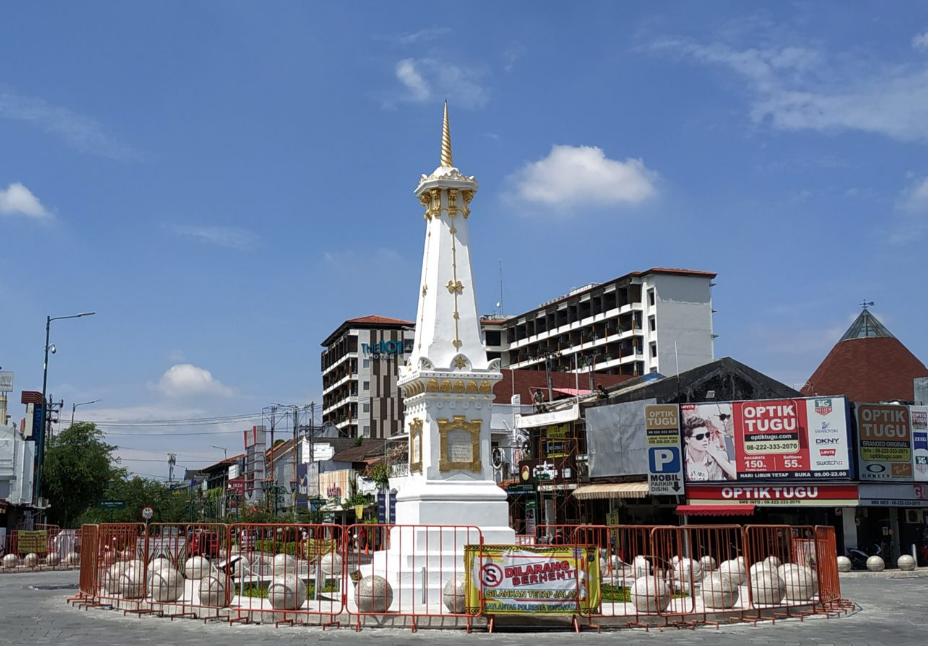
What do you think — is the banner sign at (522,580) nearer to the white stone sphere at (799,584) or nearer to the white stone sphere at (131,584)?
the white stone sphere at (799,584)

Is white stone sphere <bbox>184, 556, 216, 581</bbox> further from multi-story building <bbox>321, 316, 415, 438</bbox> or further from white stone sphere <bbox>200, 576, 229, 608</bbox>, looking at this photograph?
multi-story building <bbox>321, 316, 415, 438</bbox>

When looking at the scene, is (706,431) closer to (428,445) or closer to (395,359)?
(428,445)

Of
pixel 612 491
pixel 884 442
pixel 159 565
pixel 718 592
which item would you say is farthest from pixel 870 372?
pixel 159 565

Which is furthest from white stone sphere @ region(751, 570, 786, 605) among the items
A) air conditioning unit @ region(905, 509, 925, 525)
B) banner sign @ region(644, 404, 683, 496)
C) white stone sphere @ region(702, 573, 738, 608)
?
air conditioning unit @ region(905, 509, 925, 525)

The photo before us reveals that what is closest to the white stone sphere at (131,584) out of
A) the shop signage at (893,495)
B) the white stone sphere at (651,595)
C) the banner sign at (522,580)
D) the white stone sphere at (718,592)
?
the banner sign at (522,580)

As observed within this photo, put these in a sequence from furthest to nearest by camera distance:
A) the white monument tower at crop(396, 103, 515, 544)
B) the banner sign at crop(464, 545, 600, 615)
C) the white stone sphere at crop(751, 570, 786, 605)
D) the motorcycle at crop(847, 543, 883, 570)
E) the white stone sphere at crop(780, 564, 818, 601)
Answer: the motorcycle at crop(847, 543, 883, 570) → the white monument tower at crop(396, 103, 515, 544) → the white stone sphere at crop(780, 564, 818, 601) → the white stone sphere at crop(751, 570, 786, 605) → the banner sign at crop(464, 545, 600, 615)

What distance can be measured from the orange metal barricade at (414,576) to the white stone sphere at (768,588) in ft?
17.2

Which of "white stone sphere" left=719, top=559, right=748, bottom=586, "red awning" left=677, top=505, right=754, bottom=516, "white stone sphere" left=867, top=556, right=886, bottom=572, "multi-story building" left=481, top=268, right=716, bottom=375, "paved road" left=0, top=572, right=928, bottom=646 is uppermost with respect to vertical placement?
"multi-story building" left=481, top=268, right=716, bottom=375

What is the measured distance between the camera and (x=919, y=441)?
123ft

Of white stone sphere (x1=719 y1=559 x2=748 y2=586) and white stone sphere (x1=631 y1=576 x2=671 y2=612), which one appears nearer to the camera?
white stone sphere (x1=631 y1=576 x2=671 y2=612)

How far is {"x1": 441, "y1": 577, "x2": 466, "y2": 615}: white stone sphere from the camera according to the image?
15.8m

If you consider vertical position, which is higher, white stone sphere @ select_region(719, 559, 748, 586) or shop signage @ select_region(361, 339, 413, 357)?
shop signage @ select_region(361, 339, 413, 357)

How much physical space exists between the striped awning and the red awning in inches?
74.8

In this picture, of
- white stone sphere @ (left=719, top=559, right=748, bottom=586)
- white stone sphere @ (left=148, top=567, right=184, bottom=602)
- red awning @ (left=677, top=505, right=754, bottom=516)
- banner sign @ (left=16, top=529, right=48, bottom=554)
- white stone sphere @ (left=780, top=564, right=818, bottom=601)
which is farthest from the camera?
banner sign @ (left=16, top=529, right=48, bottom=554)
